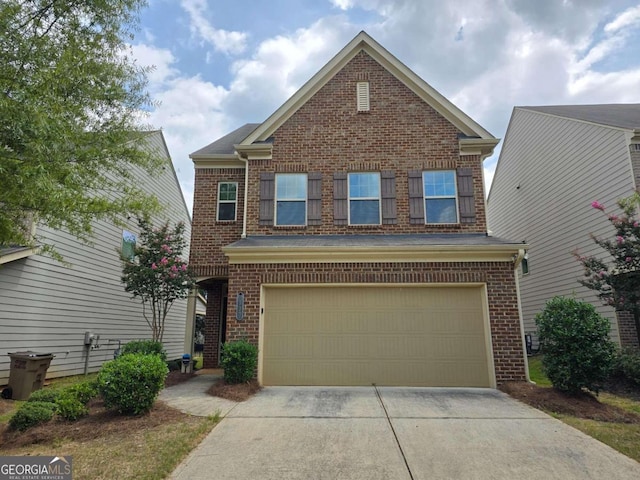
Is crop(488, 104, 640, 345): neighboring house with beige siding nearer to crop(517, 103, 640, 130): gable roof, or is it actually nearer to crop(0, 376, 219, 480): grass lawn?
crop(517, 103, 640, 130): gable roof

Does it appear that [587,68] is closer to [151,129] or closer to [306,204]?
[306,204]

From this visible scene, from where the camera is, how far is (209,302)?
12.4 m

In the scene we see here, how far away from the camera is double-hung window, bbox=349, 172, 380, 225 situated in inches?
416

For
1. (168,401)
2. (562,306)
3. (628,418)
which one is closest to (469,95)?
(562,306)

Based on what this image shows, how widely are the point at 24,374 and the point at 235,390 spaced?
4.59 meters

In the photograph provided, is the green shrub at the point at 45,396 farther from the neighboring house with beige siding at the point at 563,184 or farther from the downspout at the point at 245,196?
the neighboring house with beige siding at the point at 563,184

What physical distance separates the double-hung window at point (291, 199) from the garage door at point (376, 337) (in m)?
2.32

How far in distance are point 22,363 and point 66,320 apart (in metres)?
2.81

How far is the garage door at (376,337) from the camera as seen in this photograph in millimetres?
8750

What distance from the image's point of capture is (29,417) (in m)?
5.39

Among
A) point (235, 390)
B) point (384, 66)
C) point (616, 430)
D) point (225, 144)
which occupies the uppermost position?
point (384, 66)

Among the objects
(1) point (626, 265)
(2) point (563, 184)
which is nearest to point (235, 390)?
(1) point (626, 265)

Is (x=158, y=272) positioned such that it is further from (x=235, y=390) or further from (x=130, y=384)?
(x=130, y=384)

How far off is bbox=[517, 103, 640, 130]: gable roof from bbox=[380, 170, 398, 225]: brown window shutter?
721cm
